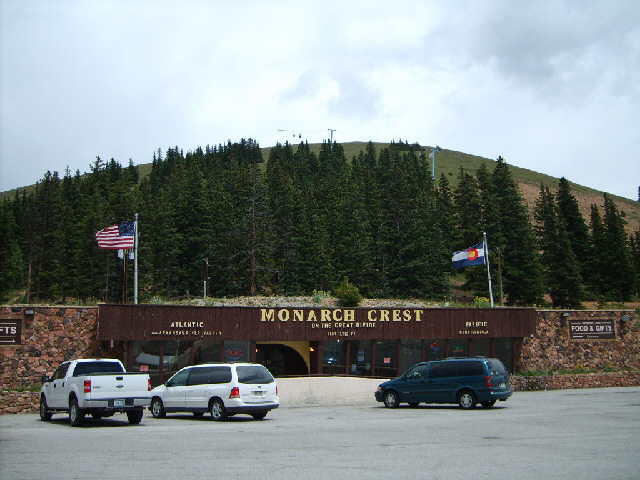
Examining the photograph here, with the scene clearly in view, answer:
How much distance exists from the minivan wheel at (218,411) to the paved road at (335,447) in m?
0.37

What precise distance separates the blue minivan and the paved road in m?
1.72

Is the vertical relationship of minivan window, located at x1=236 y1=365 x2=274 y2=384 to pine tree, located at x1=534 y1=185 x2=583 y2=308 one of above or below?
below

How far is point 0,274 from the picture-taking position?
2638 inches

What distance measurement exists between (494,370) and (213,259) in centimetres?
5131

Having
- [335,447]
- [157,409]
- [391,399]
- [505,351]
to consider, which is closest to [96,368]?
[157,409]

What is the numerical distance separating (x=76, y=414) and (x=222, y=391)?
12.6ft

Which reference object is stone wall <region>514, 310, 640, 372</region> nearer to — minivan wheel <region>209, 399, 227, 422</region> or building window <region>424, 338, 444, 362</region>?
building window <region>424, 338, 444, 362</region>

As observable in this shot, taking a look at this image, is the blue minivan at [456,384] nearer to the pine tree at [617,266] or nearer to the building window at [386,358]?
the building window at [386,358]

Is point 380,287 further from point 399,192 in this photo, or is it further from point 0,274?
point 0,274

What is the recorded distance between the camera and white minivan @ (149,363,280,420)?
1758 centimetres

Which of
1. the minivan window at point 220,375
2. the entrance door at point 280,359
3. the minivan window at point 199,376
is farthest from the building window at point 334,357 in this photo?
the minivan window at point 220,375

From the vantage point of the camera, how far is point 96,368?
17.3m

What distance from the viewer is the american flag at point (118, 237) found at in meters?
31.4

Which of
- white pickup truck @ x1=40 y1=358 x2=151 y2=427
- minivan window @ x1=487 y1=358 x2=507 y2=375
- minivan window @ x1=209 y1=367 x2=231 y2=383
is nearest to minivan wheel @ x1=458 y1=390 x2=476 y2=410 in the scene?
minivan window @ x1=487 y1=358 x2=507 y2=375
